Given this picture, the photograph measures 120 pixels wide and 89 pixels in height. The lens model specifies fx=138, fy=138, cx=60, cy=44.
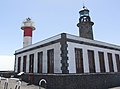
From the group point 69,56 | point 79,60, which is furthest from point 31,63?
point 79,60

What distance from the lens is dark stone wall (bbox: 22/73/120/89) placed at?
30.0 feet

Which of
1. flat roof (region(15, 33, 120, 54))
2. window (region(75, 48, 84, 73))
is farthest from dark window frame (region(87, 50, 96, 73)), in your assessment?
window (region(75, 48, 84, 73))

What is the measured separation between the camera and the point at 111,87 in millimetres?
11562

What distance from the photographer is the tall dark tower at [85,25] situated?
20906 mm

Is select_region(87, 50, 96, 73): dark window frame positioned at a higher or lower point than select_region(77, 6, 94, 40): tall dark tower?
lower

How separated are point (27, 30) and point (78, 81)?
18200 mm

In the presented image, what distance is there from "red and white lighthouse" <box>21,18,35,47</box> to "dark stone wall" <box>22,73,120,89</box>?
12246 mm

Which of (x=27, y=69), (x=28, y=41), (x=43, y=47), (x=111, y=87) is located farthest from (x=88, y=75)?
(x=28, y=41)

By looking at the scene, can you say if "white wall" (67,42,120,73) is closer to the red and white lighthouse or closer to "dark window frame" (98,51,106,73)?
"dark window frame" (98,51,106,73)

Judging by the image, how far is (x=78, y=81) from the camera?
30.9ft

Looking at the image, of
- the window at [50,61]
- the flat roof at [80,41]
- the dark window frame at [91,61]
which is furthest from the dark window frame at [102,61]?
the window at [50,61]

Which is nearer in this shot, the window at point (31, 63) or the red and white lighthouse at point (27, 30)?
the window at point (31, 63)

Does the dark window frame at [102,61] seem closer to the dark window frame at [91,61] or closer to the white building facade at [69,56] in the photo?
the white building facade at [69,56]

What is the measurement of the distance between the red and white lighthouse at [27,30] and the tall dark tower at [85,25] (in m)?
8.77
